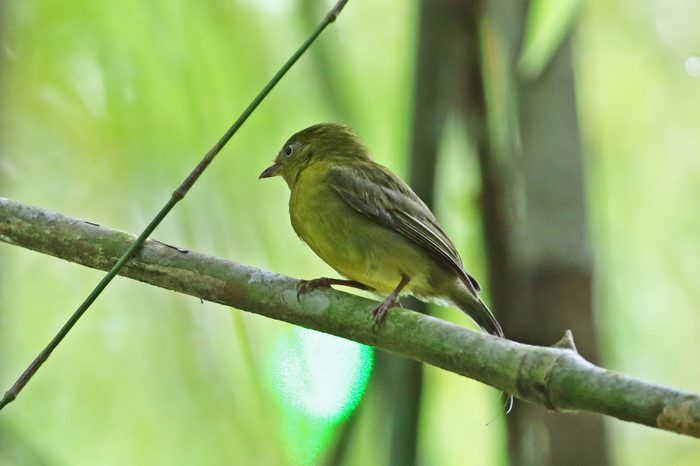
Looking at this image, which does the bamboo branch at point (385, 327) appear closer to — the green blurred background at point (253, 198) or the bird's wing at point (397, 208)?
the bird's wing at point (397, 208)

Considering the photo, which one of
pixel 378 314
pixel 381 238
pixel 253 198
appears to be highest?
pixel 378 314

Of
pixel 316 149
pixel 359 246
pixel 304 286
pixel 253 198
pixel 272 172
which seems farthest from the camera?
pixel 253 198

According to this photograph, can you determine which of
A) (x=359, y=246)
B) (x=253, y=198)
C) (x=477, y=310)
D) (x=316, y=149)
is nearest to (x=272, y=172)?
(x=316, y=149)

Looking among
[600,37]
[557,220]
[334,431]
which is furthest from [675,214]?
[334,431]

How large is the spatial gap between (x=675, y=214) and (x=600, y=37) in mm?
1490

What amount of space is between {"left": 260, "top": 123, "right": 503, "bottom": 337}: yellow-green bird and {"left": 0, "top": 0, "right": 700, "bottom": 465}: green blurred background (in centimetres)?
42

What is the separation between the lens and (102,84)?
612 centimetres

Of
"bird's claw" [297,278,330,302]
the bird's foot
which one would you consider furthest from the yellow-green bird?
the bird's foot

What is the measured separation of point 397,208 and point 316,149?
76cm

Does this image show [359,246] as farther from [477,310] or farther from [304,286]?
[304,286]

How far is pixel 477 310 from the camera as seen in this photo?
173 inches

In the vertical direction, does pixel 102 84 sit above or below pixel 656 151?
below

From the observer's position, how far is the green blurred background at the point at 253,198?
509 centimetres

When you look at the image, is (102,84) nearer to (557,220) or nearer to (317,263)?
(317,263)
